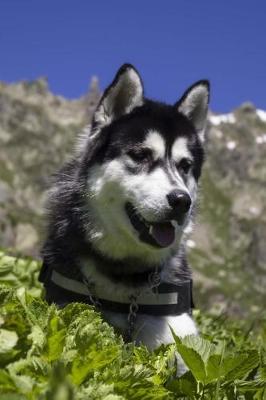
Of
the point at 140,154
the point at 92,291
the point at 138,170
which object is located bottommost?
the point at 92,291

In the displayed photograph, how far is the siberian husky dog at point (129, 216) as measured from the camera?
686 cm

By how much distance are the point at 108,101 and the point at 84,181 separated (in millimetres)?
1460

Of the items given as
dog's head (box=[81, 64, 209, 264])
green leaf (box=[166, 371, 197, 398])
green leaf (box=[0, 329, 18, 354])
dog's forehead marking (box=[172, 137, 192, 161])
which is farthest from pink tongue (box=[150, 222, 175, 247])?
green leaf (box=[0, 329, 18, 354])

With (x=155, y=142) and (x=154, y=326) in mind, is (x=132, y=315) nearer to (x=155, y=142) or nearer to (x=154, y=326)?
(x=154, y=326)

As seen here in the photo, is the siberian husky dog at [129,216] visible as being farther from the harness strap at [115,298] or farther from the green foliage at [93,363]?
the green foliage at [93,363]

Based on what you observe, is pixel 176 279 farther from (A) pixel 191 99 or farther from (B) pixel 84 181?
(A) pixel 191 99

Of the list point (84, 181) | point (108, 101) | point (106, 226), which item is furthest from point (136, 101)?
point (106, 226)

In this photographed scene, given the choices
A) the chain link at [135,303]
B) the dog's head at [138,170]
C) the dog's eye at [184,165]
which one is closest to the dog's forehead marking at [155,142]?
the dog's head at [138,170]

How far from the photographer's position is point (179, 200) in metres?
7.09

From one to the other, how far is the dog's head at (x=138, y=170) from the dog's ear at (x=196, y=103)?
2 centimetres

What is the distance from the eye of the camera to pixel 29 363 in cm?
259

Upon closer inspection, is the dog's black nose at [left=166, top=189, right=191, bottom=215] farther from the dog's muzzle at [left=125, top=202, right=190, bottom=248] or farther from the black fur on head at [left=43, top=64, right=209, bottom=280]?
the black fur on head at [left=43, top=64, right=209, bottom=280]

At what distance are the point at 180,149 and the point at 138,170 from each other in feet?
2.58

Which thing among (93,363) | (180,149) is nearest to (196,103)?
(180,149)
